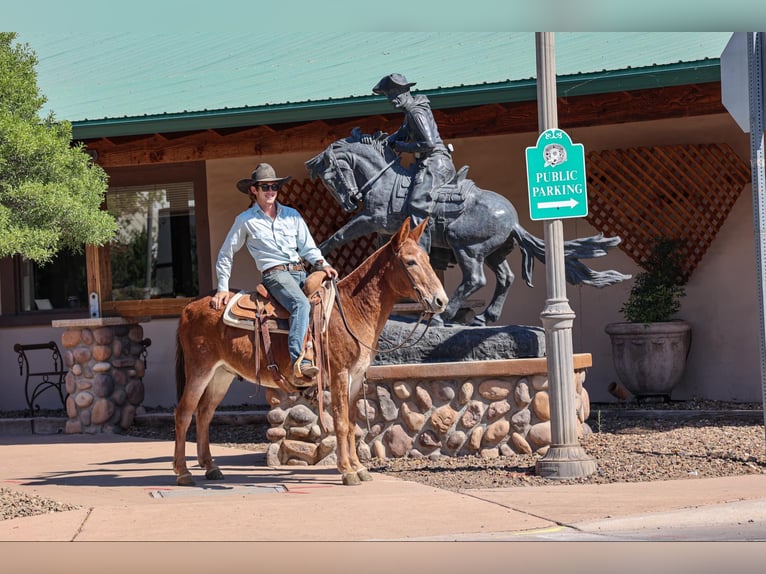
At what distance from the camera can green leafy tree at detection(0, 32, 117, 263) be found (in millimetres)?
7543

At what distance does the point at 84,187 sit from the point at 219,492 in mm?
2616

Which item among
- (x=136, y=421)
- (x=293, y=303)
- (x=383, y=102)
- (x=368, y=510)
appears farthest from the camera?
(x=136, y=421)

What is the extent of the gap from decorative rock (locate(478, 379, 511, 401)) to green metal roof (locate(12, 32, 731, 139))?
10.2 feet

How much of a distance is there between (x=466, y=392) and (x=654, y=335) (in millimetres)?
3544

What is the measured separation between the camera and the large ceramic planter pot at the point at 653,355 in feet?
38.3

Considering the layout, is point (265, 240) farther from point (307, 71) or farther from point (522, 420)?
point (307, 71)

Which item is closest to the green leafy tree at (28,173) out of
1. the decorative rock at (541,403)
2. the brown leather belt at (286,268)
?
the brown leather belt at (286,268)

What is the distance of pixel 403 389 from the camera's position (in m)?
9.01

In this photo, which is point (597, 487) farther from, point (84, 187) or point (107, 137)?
point (107, 137)

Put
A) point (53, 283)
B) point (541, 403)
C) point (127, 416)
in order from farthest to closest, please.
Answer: point (53, 283) → point (127, 416) → point (541, 403)

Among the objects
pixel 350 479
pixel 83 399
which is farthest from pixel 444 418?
pixel 83 399

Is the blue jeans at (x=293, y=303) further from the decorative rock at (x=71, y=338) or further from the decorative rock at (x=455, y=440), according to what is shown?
the decorative rock at (x=71, y=338)

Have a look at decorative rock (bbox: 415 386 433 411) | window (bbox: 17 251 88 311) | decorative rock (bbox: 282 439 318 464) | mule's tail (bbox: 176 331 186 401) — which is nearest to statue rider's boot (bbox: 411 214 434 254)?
decorative rock (bbox: 415 386 433 411)

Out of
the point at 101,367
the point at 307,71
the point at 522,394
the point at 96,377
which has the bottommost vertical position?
the point at 522,394
